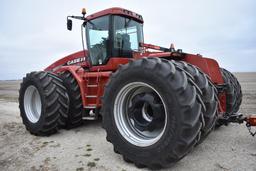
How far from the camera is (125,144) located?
3678 millimetres

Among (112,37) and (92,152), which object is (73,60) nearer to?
(112,37)

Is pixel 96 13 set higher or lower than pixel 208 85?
higher

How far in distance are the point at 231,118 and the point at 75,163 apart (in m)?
2.59

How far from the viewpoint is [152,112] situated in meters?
3.85

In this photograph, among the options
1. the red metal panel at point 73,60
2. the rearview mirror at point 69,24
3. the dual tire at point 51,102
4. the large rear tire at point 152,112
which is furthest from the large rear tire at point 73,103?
the large rear tire at point 152,112

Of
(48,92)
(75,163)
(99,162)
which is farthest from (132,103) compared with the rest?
(48,92)

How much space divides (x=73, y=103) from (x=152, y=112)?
2443 millimetres

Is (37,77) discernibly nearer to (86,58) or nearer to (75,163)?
(86,58)

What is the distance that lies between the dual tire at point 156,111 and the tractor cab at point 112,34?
74.3 inches

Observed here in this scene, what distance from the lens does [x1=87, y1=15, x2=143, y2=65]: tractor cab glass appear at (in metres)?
5.54

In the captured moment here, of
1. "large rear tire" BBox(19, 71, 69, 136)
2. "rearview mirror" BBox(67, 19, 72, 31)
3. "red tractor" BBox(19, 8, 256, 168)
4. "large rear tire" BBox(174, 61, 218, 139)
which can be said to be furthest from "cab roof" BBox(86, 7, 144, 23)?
"large rear tire" BBox(174, 61, 218, 139)

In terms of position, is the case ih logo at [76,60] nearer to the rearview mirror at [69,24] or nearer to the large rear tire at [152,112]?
the rearview mirror at [69,24]

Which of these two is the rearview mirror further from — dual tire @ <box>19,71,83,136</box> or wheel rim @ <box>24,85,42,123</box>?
wheel rim @ <box>24,85,42,123</box>

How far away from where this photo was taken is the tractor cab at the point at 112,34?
18.1 ft
